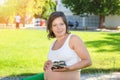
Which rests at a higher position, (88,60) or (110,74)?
(88,60)

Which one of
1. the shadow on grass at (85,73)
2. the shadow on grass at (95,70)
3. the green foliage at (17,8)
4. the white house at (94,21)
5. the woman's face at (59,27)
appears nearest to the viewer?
the woman's face at (59,27)

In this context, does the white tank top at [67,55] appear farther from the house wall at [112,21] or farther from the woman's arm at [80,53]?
the house wall at [112,21]

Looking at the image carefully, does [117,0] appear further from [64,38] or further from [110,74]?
[64,38]

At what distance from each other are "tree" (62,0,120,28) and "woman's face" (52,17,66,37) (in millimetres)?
42377

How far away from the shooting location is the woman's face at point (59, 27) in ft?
13.7

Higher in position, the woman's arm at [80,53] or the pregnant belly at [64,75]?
the woman's arm at [80,53]

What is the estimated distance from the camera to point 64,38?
166 inches

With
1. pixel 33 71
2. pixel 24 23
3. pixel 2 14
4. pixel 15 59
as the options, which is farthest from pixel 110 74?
pixel 24 23

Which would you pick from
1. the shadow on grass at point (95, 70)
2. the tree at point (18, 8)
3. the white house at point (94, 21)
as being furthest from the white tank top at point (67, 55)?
the white house at point (94, 21)

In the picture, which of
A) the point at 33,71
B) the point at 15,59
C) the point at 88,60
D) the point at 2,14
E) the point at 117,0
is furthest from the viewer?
the point at 2,14

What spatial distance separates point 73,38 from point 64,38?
0.13 metres

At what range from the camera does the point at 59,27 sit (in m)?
4.18

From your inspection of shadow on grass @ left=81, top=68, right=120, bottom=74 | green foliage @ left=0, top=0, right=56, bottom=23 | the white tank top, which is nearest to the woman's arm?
the white tank top

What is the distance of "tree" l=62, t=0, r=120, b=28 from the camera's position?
1829 inches
